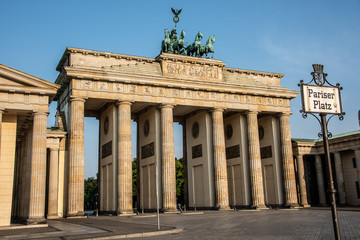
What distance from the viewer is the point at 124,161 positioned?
3831cm

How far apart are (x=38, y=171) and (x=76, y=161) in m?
10.6

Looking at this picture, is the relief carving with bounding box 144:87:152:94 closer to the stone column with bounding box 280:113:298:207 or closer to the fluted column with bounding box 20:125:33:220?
the fluted column with bounding box 20:125:33:220

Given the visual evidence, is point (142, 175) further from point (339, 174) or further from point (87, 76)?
point (339, 174)

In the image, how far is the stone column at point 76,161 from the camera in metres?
35.6

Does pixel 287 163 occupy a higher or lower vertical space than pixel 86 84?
lower

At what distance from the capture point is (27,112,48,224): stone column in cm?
2530

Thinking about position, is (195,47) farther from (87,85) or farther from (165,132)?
(87,85)

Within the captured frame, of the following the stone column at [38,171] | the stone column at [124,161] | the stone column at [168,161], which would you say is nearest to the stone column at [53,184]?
the stone column at [124,161]

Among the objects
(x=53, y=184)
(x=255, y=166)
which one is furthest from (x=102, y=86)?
(x=255, y=166)

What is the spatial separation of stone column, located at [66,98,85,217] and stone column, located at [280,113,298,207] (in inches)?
965

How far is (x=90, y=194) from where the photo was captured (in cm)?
13225

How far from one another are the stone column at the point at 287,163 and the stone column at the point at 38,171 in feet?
99.8

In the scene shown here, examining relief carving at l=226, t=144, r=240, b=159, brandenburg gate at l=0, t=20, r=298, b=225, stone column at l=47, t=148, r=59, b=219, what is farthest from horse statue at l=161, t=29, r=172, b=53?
stone column at l=47, t=148, r=59, b=219

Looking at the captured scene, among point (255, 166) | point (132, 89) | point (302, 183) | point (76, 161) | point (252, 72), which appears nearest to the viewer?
point (76, 161)
